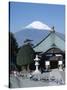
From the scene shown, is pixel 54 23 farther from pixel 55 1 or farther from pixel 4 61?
pixel 4 61

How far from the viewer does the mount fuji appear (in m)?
2.70

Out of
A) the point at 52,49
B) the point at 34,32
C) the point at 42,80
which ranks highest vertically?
the point at 34,32

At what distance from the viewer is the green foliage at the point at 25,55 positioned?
2.70 metres

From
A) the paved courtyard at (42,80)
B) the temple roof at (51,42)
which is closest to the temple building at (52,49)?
the temple roof at (51,42)

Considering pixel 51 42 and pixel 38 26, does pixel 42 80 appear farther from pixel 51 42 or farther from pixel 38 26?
pixel 38 26

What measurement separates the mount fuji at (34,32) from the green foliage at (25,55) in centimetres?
7

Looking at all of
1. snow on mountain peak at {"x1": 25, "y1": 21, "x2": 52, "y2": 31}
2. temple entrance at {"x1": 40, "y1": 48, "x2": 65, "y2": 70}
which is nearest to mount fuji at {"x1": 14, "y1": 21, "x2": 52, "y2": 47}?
snow on mountain peak at {"x1": 25, "y1": 21, "x2": 52, "y2": 31}

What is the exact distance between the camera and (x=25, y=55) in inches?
108

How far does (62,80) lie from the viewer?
2.85 metres

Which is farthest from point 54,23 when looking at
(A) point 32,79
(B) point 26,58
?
(A) point 32,79

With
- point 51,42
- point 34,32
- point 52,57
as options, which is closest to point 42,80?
point 52,57

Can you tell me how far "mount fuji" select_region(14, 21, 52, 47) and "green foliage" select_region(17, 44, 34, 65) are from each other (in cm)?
7

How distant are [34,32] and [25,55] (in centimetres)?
31

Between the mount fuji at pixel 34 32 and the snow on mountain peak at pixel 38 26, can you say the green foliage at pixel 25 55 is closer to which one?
the mount fuji at pixel 34 32
